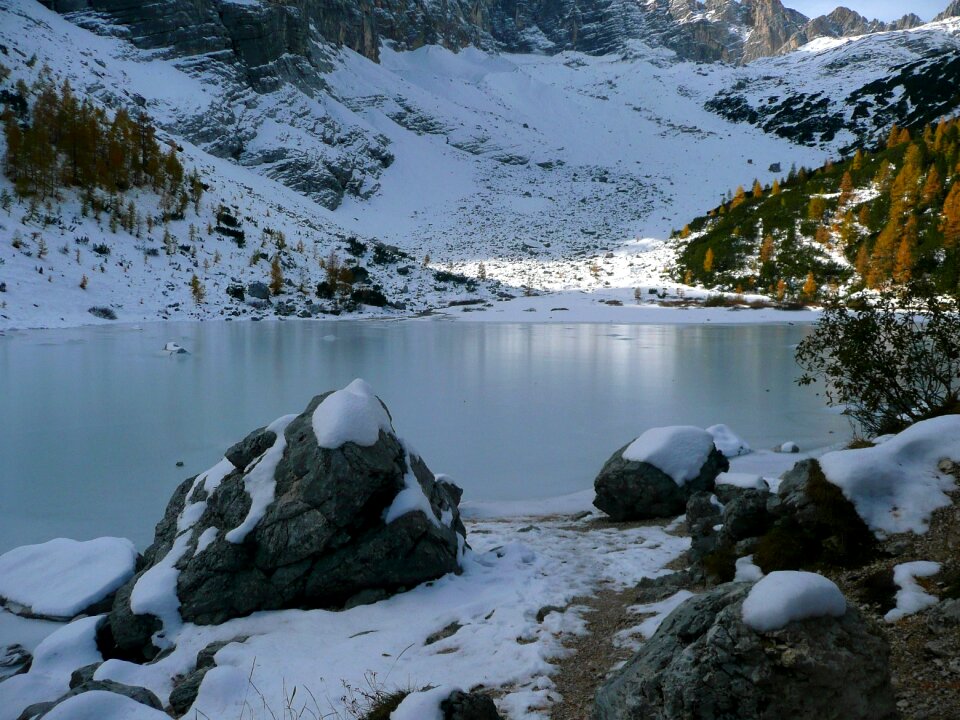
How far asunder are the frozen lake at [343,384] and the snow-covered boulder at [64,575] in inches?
33.1

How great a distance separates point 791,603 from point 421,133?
113 metres

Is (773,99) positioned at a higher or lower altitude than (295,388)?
higher

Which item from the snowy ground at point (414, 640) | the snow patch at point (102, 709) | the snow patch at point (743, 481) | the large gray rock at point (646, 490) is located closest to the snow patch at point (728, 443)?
the large gray rock at point (646, 490)

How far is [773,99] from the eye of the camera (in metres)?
125

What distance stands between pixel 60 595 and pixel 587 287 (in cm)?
6181

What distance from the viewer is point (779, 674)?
2357 mm

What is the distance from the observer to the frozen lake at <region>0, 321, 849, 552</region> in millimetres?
9570

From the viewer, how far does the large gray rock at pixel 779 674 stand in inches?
92.4

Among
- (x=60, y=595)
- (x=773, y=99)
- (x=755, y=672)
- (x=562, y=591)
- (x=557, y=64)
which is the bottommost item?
(x=60, y=595)

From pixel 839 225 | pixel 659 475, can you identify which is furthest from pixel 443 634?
pixel 839 225

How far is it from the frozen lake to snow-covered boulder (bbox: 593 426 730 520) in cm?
163

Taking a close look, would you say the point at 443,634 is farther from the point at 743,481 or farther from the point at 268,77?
the point at 268,77

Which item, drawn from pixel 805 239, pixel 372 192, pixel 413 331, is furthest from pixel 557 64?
pixel 413 331

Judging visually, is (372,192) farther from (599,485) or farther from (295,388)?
(599,485)
